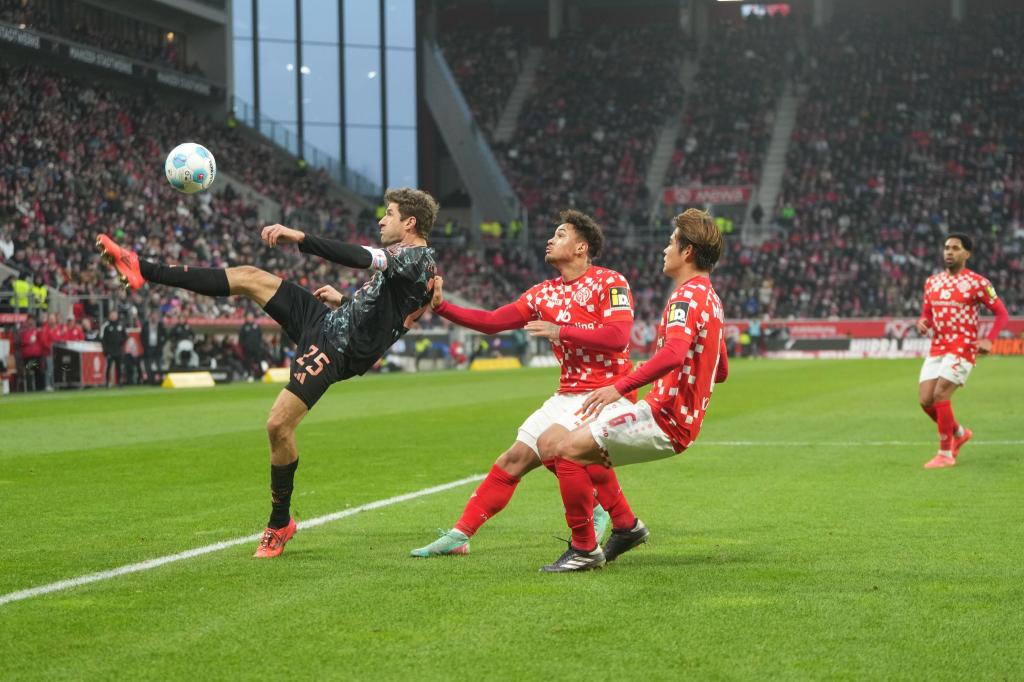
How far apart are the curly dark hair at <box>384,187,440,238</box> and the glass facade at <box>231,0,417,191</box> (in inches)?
1966

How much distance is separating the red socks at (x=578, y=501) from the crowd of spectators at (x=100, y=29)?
39881 millimetres

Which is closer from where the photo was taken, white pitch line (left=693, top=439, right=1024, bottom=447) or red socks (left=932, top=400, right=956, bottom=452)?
red socks (left=932, top=400, right=956, bottom=452)

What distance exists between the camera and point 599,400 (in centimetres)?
670

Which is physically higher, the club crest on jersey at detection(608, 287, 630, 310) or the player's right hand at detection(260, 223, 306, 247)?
the player's right hand at detection(260, 223, 306, 247)

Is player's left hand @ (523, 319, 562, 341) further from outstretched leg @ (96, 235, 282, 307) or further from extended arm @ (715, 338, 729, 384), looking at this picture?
outstretched leg @ (96, 235, 282, 307)

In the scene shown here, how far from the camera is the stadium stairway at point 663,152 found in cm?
6278

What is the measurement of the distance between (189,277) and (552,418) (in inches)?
89.2

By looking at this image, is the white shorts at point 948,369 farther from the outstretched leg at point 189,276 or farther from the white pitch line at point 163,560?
the outstretched leg at point 189,276

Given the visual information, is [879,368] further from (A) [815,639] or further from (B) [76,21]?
(A) [815,639]

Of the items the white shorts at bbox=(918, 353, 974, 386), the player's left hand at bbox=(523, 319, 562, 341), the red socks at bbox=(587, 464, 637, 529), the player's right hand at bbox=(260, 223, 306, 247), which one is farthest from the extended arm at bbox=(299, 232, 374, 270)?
the white shorts at bbox=(918, 353, 974, 386)

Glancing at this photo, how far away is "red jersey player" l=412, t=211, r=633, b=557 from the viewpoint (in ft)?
25.1

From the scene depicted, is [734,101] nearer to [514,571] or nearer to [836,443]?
[836,443]

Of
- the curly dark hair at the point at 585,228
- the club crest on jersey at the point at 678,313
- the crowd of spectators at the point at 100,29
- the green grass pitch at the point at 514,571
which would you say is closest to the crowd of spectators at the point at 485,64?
the crowd of spectators at the point at 100,29

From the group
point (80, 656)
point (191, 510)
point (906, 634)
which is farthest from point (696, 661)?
point (191, 510)
